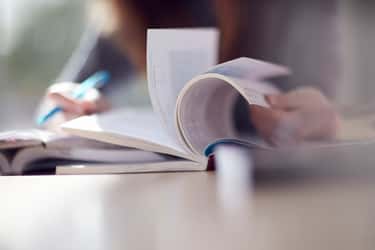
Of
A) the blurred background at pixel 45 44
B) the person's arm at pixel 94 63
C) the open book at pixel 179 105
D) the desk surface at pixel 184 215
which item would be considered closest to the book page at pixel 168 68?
the open book at pixel 179 105

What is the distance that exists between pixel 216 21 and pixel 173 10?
11 centimetres

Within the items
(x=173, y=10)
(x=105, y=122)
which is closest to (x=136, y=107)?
(x=173, y=10)

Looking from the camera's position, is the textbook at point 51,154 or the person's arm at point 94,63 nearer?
the textbook at point 51,154

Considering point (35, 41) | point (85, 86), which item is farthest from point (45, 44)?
point (85, 86)

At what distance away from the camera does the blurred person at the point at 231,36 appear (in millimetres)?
992

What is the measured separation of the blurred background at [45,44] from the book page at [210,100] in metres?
0.40

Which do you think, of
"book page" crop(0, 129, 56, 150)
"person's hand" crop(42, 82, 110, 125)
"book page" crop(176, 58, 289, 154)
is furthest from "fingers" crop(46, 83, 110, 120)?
"book page" crop(176, 58, 289, 154)

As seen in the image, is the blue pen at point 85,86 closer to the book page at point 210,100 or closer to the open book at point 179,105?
the open book at point 179,105

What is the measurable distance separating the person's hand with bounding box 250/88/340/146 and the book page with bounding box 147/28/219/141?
0.40 ft

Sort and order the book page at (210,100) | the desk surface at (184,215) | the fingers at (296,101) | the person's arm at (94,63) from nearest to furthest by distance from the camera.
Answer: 1. the desk surface at (184,215)
2. the book page at (210,100)
3. the fingers at (296,101)
4. the person's arm at (94,63)

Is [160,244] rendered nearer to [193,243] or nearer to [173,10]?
[193,243]

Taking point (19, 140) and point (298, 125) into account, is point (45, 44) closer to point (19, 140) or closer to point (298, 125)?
point (19, 140)

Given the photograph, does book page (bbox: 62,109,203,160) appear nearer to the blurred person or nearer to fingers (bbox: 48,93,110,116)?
fingers (bbox: 48,93,110,116)

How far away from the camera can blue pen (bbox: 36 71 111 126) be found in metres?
0.70
